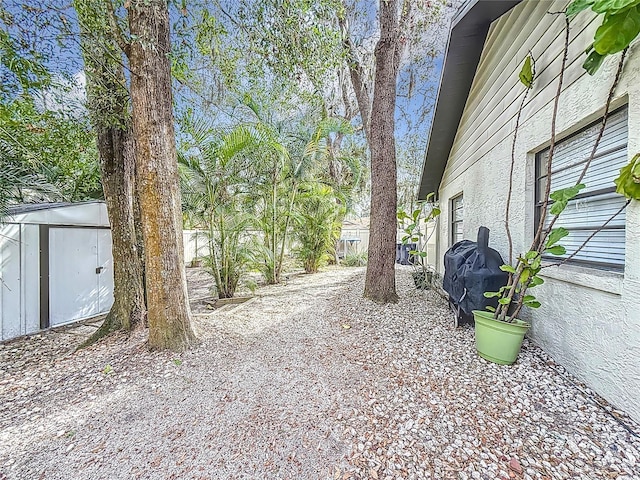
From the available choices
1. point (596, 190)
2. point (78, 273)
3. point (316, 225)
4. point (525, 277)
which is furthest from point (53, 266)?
point (596, 190)

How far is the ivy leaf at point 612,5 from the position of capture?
158 centimetres

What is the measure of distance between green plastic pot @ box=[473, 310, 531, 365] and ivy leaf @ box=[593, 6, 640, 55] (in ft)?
7.34

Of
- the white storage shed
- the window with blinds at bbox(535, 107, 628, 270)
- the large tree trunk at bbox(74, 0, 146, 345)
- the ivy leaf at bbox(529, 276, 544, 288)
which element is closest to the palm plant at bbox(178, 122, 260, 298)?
the large tree trunk at bbox(74, 0, 146, 345)

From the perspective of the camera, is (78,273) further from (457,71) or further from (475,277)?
(457,71)

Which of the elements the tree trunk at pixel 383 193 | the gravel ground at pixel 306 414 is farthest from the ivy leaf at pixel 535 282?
the tree trunk at pixel 383 193

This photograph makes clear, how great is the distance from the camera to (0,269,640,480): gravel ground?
1.77m

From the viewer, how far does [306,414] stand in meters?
2.26

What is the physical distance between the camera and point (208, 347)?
11.5 feet

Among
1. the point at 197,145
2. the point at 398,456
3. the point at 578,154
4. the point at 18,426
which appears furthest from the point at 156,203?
the point at 578,154

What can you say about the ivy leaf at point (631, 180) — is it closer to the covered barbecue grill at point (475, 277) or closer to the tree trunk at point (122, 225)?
the covered barbecue grill at point (475, 277)

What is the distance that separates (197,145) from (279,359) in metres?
4.29

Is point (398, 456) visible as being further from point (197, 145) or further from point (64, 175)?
point (64, 175)

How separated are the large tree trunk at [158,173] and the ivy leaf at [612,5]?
3815 mm

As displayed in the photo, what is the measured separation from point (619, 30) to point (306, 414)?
3391mm
